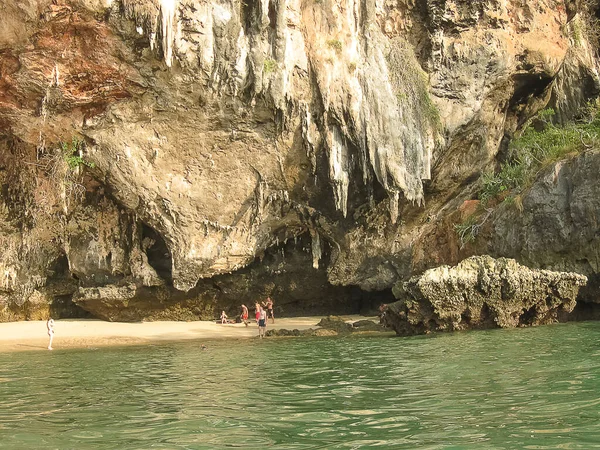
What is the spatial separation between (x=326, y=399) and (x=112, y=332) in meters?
13.7

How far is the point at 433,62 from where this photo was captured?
20172mm

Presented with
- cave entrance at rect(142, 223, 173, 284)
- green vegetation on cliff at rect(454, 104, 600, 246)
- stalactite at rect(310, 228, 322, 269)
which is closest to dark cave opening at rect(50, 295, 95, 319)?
cave entrance at rect(142, 223, 173, 284)

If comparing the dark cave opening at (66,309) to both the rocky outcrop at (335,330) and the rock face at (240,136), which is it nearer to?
the rock face at (240,136)

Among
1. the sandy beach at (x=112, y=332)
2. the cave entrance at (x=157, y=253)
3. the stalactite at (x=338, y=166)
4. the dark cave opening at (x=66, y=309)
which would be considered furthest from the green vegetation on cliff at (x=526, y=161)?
the dark cave opening at (x=66, y=309)

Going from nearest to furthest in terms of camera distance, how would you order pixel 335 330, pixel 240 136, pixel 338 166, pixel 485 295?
pixel 485 295
pixel 335 330
pixel 338 166
pixel 240 136

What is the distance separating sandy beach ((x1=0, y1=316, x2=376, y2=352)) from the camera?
652 inches

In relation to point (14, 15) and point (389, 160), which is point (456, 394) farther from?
point (14, 15)

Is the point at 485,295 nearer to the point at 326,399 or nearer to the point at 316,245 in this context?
the point at 316,245

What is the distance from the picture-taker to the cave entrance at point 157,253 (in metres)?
21.6

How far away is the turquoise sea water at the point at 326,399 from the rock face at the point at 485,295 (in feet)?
8.35

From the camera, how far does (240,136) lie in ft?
62.5

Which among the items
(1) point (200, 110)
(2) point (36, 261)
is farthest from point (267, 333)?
(2) point (36, 261)

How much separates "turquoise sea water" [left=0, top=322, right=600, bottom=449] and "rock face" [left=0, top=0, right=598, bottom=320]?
27.7 feet

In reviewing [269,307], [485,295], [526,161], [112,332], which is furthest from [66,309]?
[526,161]
